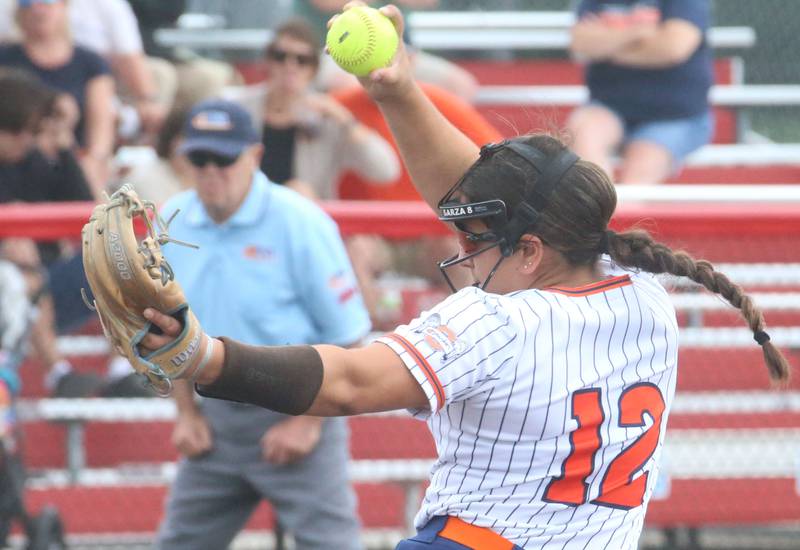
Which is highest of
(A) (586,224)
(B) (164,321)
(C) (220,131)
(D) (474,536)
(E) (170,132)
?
(A) (586,224)

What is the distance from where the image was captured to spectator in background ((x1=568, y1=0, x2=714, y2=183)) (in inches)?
217

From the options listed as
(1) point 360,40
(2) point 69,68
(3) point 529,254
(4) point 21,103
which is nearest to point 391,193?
(4) point 21,103

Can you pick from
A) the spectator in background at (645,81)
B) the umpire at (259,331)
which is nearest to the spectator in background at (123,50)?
the spectator in background at (645,81)

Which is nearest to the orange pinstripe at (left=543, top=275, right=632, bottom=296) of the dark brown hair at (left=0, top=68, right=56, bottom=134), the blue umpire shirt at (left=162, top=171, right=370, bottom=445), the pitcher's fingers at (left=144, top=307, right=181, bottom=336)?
the pitcher's fingers at (left=144, top=307, right=181, bottom=336)

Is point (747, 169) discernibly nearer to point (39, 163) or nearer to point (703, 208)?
point (703, 208)

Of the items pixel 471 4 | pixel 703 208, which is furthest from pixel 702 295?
pixel 471 4

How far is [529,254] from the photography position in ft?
7.54

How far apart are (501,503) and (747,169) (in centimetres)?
550

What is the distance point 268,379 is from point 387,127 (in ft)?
11.4

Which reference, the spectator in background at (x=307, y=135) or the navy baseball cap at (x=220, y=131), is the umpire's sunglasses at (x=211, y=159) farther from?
the spectator in background at (x=307, y=135)

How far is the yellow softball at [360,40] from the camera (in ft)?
7.95

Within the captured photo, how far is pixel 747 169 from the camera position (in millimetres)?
7344

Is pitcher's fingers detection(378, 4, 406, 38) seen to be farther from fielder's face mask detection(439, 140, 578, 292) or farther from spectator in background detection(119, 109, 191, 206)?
spectator in background detection(119, 109, 191, 206)

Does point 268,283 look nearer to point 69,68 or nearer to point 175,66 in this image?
point 69,68
